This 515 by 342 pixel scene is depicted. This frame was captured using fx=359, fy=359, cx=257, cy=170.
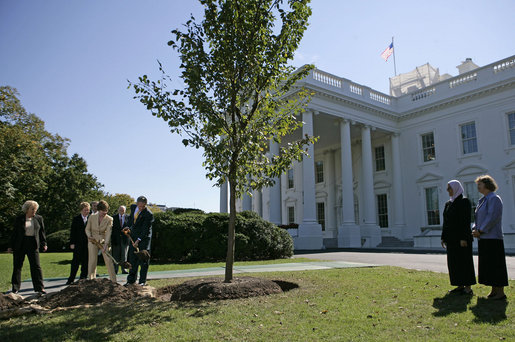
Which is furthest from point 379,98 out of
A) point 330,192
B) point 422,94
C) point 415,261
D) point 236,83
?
point 236,83

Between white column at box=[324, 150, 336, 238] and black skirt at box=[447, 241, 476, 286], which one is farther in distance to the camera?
white column at box=[324, 150, 336, 238]

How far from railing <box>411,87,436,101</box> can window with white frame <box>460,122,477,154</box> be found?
3.53 metres

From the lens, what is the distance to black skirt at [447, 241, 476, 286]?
580cm

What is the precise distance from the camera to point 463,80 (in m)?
24.4

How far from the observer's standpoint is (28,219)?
7.18 metres

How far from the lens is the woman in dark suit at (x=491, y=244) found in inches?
211


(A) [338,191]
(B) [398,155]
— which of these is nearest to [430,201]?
(B) [398,155]

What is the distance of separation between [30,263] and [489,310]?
7.76 m

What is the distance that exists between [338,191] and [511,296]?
25538 mm

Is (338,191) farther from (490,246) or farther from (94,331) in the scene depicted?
(94,331)

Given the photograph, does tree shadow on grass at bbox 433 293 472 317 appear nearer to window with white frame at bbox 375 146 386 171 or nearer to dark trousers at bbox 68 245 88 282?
dark trousers at bbox 68 245 88 282

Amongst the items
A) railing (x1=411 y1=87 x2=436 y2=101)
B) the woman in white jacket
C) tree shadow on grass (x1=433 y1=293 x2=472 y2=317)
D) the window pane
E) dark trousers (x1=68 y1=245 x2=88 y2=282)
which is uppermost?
railing (x1=411 y1=87 x2=436 y2=101)

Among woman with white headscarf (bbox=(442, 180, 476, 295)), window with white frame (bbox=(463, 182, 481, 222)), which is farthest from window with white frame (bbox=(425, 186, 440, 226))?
woman with white headscarf (bbox=(442, 180, 476, 295))

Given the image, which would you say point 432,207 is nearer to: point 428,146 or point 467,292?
point 428,146
